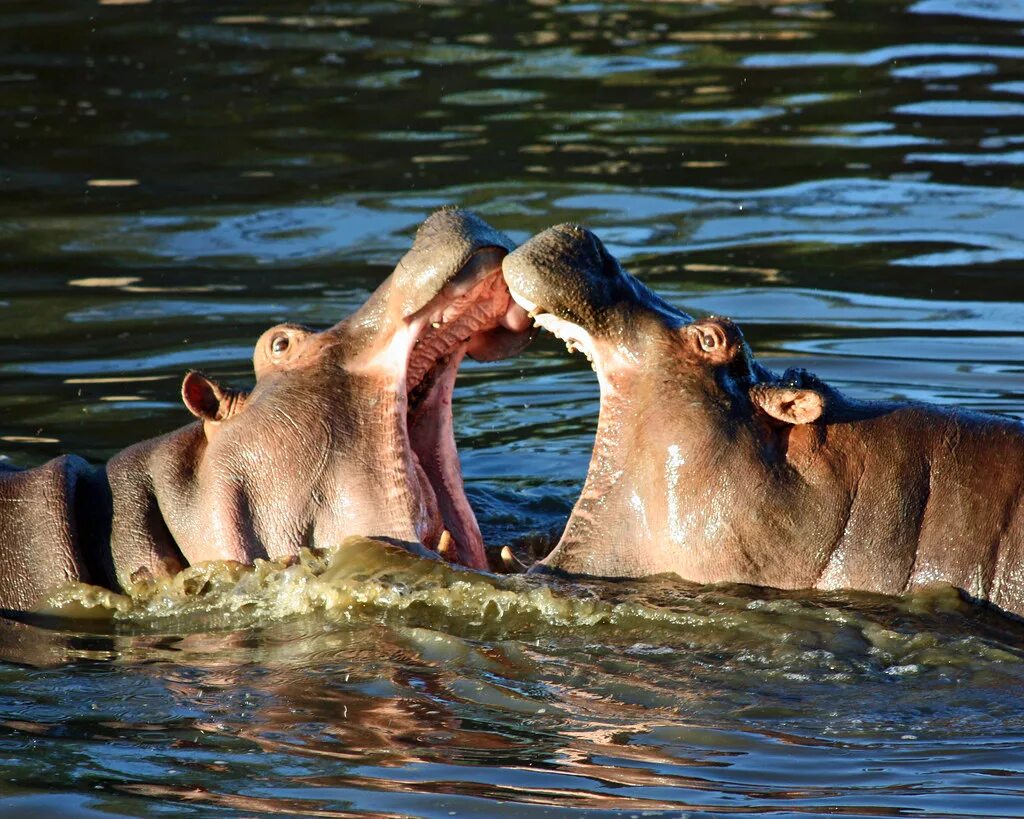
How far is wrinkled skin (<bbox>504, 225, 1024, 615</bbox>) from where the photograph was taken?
250 inches

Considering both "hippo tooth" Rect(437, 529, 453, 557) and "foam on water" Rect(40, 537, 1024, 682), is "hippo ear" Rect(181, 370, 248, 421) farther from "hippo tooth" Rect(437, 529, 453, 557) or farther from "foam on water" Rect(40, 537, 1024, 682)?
"hippo tooth" Rect(437, 529, 453, 557)

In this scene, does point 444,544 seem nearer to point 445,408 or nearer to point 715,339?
point 445,408

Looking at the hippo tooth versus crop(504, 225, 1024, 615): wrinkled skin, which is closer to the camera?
crop(504, 225, 1024, 615): wrinkled skin

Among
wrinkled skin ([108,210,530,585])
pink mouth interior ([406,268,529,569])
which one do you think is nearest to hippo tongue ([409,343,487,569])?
pink mouth interior ([406,268,529,569])

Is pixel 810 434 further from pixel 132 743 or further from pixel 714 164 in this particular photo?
pixel 714 164

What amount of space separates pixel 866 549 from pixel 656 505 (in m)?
0.71

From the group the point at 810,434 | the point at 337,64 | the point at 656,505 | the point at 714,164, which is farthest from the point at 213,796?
the point at 337,64

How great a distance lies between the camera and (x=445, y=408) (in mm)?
7223

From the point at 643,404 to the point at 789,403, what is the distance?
1.62ft

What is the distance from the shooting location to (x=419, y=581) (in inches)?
260

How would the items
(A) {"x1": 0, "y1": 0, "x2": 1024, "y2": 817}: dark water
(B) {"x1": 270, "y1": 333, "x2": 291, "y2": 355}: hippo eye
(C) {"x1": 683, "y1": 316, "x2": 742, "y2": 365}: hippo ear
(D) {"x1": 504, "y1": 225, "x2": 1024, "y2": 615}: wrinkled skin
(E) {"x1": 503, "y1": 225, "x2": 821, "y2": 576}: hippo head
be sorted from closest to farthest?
(A) {"x1": 0, "y1": 0, "x2": 1024, "y2": 817}: dark water → (D) {"x1": 504, "y1": 225, "x2": 1024, "y2": 615}: wrinkled skin → (E) {"x1": 503, "y1": 225, "x2": 821, "y2": 576}: hippo head → (C) {"x1": 683, "y1": 316, "x2": 742, "y2": 365}: hippo ear → (B) {"x1": 270, "y1": 333, "x2": 291, "y2": 355}: hippo eye

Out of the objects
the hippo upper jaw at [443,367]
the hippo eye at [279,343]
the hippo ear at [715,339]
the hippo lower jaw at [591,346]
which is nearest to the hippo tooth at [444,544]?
the hippo upper jaw at [443,367]

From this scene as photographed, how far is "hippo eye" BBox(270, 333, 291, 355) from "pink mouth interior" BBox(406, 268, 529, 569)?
46 centimetres

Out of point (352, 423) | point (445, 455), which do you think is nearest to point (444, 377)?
point (445, 455)
